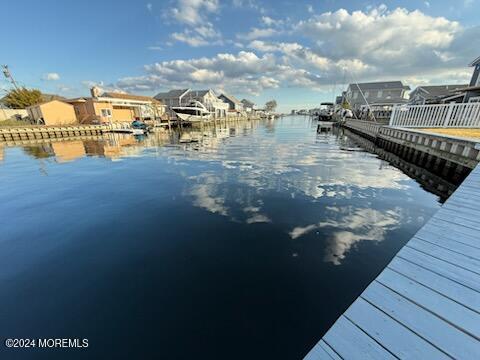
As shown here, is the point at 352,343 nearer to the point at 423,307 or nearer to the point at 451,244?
the point at 423,307

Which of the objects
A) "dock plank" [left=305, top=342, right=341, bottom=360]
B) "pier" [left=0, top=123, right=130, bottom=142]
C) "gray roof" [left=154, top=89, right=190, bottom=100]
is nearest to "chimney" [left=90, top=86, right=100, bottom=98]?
"pier" [left=0, top=123, right=130, bottom=142]

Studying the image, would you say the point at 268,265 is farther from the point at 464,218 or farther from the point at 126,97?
→ the point at 126,97

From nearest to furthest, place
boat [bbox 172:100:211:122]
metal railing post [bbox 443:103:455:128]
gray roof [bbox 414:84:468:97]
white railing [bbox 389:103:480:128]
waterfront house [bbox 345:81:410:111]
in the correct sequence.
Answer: white railing [bbox 389:103:480:128] → metal railing post [bbox 443:103:455:128] → gray roof [bbox 414:84:468:97] → boat [bbox 172:100:211:122] → waterfront house [bbox 345:81:410:111]

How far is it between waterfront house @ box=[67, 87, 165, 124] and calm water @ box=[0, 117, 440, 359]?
3119 centimetres

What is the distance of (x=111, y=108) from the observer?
38.2m

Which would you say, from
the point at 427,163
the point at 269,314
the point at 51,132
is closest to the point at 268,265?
the point at 269,314

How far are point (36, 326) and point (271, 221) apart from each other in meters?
5.50

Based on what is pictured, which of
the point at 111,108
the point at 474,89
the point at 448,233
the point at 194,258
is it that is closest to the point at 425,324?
the point at 448,233

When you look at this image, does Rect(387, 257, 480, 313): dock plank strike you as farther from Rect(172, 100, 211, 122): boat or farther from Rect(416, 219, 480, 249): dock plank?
Rect(172, 100, 211, 122): boat

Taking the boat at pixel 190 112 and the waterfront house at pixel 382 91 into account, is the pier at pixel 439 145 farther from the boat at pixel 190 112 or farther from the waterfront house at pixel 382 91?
the waterfront house at pixel 382 91

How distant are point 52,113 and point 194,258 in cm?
A: 4170

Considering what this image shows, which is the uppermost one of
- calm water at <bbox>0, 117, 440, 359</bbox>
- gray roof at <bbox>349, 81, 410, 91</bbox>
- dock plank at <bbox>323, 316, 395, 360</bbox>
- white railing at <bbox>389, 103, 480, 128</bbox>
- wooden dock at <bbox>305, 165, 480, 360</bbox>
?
gray roof at <bbox>349, 81, 410, 91</bbox>

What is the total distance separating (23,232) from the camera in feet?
20.2

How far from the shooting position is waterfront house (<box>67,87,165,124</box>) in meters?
35.9
